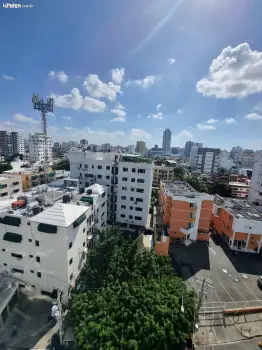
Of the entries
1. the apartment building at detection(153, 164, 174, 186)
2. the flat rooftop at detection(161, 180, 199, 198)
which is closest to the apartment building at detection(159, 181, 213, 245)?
the flat rooftop at detection(161, 180, 199, 198)

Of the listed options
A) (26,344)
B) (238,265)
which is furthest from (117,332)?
(238,265)

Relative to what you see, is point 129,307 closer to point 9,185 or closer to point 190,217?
point 190,217

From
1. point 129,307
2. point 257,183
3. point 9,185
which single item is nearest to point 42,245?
point 129,307

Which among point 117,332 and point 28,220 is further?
point 28,220

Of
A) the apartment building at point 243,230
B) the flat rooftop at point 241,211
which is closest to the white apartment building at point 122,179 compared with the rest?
the apartment building at point 243,230

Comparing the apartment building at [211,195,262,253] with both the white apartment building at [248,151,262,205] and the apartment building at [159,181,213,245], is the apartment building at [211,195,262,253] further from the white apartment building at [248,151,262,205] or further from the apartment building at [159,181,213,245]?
the white apartment building at [248,151,262,205]

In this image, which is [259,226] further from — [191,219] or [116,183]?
[116,183]
